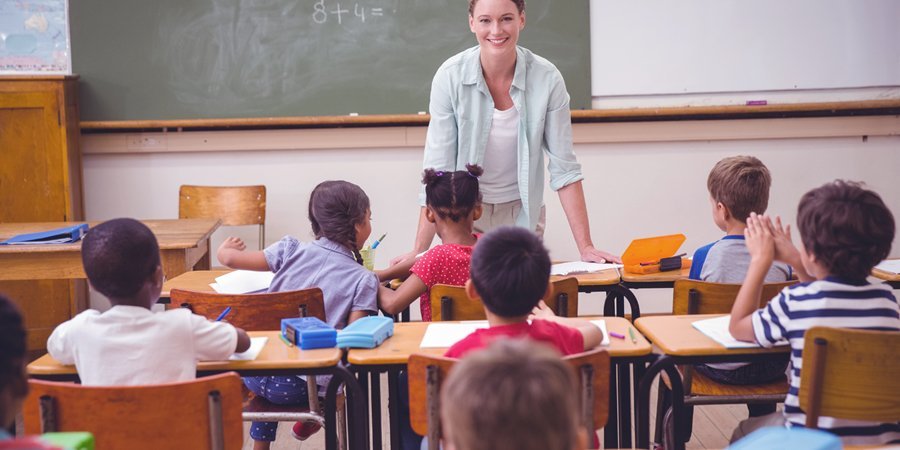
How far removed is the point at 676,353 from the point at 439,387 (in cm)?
62

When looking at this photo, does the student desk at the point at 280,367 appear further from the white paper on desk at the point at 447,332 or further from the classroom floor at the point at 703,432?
the classroom floor at the point at 703,432

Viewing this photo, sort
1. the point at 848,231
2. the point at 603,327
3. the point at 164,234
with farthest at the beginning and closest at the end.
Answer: the point at 164,234, the point at 603,327, the point at 848,231

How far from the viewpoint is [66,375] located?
84.5 inches

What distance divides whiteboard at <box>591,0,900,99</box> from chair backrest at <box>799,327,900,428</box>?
131 inches

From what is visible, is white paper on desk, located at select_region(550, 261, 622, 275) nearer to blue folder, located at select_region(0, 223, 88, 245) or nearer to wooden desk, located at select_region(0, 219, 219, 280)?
wooden desk, located at select_region(0, 219, 219, 280)

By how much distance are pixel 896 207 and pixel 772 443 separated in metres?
4.53

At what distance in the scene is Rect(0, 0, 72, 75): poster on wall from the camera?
5.02 metres

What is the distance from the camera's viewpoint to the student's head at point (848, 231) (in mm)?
2016

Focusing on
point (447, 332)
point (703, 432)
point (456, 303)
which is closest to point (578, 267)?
point (456, 303)

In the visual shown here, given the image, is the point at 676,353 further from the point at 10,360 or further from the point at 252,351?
the point at 10,360

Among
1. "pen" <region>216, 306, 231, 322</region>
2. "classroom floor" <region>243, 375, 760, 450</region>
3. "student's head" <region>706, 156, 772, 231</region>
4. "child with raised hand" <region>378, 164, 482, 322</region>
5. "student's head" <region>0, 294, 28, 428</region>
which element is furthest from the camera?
"classroom floor" <region>243, 375, 760, 450</region>

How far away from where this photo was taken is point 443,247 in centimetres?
285

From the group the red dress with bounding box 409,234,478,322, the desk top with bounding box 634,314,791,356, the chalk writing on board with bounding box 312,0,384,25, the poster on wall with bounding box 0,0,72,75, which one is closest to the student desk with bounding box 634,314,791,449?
the desk top with bounding box 634,314,791,356

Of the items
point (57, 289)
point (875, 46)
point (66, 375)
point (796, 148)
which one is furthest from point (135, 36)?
point (875, 46)
